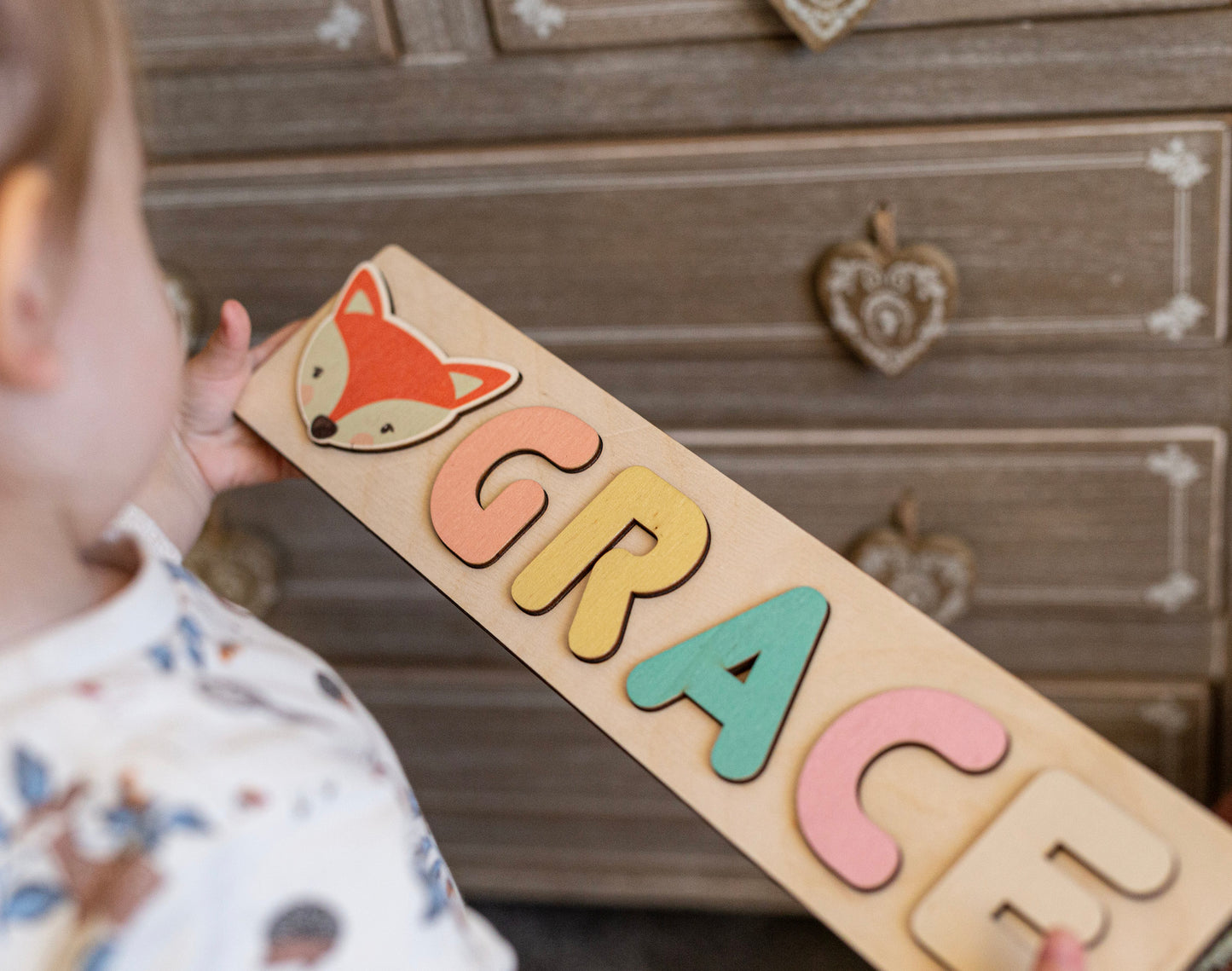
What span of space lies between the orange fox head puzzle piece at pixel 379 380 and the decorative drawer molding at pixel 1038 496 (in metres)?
0.24

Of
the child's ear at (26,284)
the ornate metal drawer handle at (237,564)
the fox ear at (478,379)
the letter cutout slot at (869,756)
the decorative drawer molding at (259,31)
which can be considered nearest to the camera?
the child's ear at (26,284)

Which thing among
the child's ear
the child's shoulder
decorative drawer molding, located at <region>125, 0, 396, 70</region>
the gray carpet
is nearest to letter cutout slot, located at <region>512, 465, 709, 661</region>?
the child's shoulder

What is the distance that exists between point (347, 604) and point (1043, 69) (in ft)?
2.03

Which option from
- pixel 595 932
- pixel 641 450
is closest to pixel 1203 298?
pixel 641 450

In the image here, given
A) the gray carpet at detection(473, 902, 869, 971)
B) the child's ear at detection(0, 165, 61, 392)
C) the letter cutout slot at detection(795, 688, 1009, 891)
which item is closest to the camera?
the child's ear at detection(0, 165, 61, 392)

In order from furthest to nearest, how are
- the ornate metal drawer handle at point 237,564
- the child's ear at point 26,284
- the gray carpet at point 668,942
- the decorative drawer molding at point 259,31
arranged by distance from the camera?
the gray carpet at point 668,942
the ornate metal drawer handle at point 237,564
the decorative drawer molding at point 259,31
the child's ear at point 26,284

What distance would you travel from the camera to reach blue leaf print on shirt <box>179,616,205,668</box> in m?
0.36

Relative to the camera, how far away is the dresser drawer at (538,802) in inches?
Result: 33.1

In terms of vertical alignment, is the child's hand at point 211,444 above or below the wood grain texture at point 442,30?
below

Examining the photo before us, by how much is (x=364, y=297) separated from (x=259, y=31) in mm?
210

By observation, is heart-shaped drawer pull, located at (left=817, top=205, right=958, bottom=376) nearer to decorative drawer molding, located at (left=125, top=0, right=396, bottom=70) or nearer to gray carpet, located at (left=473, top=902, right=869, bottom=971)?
decorative drawer molding, located at (left=125, top=0, right=396, bottom=70)

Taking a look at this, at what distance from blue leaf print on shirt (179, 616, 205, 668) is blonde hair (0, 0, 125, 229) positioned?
0.15 meters

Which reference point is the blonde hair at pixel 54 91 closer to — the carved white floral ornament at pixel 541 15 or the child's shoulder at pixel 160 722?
the child's shoulder at pixel 160 722

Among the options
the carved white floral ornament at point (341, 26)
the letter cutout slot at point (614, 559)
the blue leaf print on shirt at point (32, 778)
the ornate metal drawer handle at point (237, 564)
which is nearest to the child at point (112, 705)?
the blue leaf print on shirt at point (32, 778)
